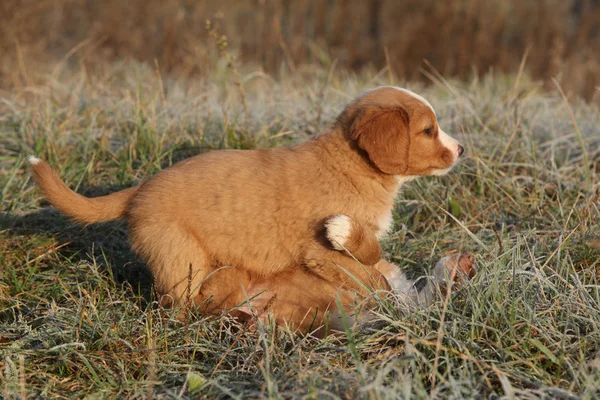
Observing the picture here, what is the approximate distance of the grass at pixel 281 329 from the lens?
107 inches

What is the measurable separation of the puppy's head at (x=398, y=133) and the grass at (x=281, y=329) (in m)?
0.42

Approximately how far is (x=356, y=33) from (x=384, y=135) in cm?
789

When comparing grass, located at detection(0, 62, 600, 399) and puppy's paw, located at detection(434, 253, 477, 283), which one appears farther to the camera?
puppy's paw, located at detection(434, 253, 477, 283)

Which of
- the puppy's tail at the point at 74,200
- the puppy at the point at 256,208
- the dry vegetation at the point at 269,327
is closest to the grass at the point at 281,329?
the dry vegetation at the point at 269,327

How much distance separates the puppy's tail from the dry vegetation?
1.48 feet

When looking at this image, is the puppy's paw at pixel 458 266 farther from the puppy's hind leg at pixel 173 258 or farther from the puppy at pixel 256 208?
the puppy's hind leg at pixel 173 258

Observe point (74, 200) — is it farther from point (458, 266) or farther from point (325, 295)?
point (458, 266)

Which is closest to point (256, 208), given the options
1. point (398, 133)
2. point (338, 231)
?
point (338, 231)

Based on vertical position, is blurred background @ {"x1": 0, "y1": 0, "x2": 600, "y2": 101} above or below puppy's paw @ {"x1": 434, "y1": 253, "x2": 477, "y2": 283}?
below

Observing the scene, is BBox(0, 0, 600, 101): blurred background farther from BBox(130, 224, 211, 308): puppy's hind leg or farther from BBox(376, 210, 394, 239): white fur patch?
BBox(130, 224, 211, 308): puppy's hind leg

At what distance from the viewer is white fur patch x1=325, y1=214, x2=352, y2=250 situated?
3172mm

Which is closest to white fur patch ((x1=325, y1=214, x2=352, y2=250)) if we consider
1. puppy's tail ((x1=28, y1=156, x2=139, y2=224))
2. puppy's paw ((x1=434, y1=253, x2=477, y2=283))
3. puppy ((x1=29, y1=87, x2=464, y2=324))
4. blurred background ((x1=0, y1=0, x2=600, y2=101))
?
puppy ((x1=29, y1=87, x2=464, y2=324))

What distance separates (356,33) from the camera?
10.8 metres

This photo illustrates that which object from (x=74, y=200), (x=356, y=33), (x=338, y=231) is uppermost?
(x=74, y=200)
